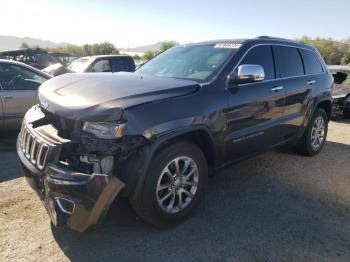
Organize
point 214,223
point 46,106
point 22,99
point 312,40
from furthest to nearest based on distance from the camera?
point 312,40
point 22,99
point 214,223
point 46,106

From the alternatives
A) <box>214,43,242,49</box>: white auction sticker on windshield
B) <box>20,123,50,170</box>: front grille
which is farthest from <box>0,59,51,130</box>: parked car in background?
<box>214,43,242,49</box>: white auction sticker on windshield

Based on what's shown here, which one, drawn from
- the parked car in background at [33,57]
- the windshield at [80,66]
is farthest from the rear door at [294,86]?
the parked car in background at [33,57]

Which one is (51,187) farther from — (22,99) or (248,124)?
(22,99)

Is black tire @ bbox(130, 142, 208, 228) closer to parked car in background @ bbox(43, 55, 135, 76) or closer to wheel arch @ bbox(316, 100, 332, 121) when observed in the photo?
wheel arch @ bbox(316, 100, 332, 121)

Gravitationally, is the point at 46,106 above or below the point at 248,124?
above

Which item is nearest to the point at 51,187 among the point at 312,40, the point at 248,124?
the point at 248,124

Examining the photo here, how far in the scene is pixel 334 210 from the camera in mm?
4035

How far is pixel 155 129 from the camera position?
3.05m

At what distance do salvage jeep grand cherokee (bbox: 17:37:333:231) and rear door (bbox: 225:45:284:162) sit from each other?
1 cm

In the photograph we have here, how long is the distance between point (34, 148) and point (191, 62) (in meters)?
2.09

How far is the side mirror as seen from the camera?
3824mm

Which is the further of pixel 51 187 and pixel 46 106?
pixel 46 106

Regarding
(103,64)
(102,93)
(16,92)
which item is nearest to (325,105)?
(102,93)

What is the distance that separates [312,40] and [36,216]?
197ft
